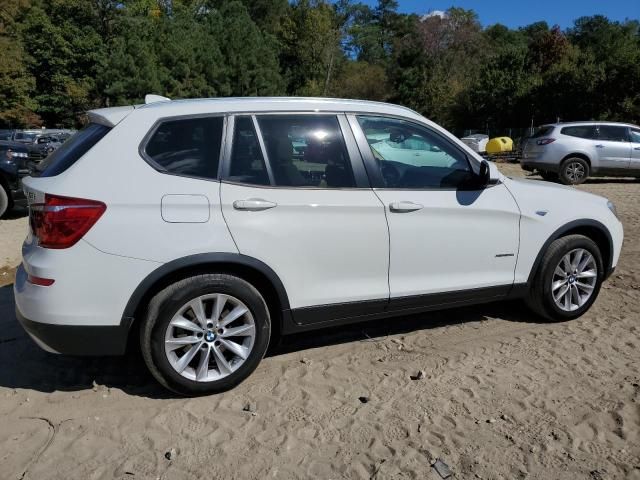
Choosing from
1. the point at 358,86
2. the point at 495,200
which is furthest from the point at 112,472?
the point at 358,86

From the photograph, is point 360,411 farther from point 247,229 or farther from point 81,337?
point 81,337

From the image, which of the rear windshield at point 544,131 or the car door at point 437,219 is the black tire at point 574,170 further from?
the car door at point 437,219

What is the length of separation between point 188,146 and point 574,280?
3197 millimetres

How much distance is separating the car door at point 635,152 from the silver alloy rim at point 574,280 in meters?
11.6

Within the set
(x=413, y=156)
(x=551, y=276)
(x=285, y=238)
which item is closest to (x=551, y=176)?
(x=551, y=276)

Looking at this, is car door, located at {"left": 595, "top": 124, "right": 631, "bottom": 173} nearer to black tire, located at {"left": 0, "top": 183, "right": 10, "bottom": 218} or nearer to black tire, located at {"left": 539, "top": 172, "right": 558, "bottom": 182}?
black tire, located at {"left": 539, "top": 172, "right": 558, "bottom": 182}

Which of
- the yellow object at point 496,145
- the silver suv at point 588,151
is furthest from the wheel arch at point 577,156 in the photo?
the yellow object at point 496,145

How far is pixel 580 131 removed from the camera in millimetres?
14656

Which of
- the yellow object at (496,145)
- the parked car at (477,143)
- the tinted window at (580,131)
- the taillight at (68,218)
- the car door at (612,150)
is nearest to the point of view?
the taillight at (68,218)

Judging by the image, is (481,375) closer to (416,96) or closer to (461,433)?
(461,433)

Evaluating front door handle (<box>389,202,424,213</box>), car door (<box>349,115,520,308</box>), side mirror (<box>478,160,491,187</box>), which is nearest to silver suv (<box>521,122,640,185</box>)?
car door (<box>349,115,520,308</box>)

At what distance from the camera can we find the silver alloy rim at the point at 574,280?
4.56 meters

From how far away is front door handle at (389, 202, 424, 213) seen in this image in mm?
3787

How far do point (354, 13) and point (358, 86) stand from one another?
68.8 ft
